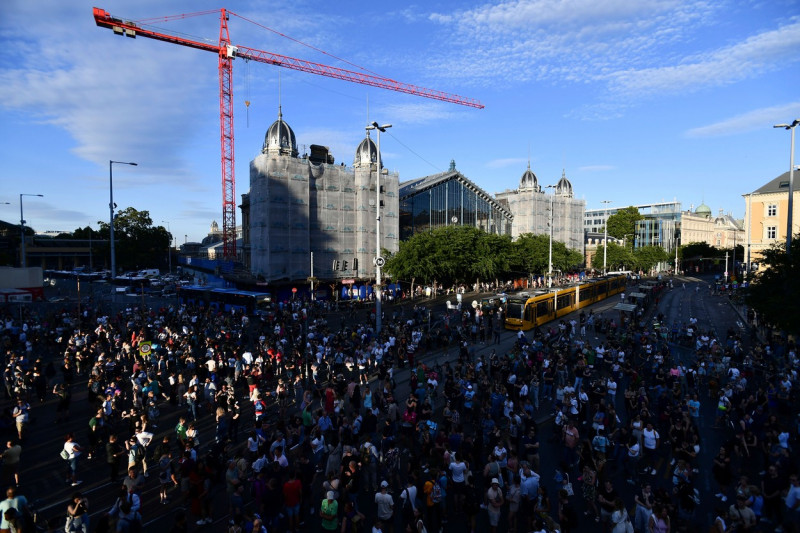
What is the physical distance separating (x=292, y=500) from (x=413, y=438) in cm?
545

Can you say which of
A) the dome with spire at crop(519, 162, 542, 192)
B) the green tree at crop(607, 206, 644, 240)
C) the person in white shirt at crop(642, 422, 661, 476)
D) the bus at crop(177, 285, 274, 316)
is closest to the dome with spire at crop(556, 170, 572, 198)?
the dome with spire at crop(519, 162, 542, 192)

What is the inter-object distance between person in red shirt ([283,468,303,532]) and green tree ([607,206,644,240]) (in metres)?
125

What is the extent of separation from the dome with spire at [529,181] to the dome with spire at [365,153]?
4020cm

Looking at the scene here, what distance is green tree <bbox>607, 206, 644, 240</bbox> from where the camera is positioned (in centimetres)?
11988

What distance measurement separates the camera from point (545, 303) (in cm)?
3669

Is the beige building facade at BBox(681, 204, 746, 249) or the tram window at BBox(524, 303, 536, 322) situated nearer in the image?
the tram window at BBox(524, 303, 536, 322)

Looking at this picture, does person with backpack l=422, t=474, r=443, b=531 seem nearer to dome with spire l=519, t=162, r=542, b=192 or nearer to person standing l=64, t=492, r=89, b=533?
person standing l=64, t=492, r=89, b=533

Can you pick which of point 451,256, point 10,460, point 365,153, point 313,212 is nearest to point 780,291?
point 451,256

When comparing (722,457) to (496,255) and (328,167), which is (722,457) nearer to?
(496,255)

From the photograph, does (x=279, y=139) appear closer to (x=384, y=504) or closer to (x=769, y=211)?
(x=384, y=504)

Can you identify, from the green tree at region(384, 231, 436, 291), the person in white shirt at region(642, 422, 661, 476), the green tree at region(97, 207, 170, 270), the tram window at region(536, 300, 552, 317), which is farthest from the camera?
the green tree at region(97, 207, 170, 270)

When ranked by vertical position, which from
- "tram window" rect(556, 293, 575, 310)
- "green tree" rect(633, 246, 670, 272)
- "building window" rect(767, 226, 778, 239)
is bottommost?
"tram window" rect(556, 293, 575, 310)

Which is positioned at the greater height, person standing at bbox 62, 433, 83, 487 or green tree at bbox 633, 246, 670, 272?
green tree at bbox 633, 246, 670, 272

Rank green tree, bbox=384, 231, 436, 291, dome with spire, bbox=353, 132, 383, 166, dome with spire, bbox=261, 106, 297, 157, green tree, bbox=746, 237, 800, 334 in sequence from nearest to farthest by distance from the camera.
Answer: green tree, bbox=746, 237, 800, 334 → green tree, bbox=384, 231, 436, 291 → dome with spire, bbox=261, 106, 297, 157 → dome with spire, bbox=353, 132, 383, 166
